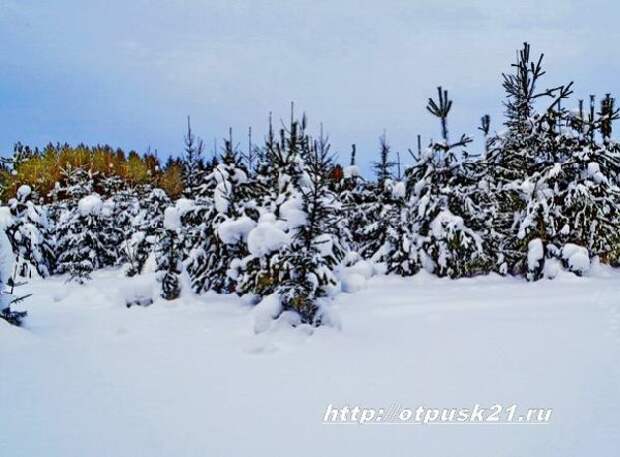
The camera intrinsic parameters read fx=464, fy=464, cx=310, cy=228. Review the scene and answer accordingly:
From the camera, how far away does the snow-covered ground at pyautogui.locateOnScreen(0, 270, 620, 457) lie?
3.53 metres

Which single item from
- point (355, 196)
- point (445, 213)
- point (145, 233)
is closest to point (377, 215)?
point (355, 196)

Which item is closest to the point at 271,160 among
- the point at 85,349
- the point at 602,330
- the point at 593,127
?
the point at 85,349

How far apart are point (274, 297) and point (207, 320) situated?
1438mm

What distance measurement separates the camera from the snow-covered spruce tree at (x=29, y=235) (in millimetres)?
16109

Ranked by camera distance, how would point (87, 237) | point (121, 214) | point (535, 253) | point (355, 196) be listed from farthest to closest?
point (121, 214), point (87, 237), point (355, 196), point (535, 253)

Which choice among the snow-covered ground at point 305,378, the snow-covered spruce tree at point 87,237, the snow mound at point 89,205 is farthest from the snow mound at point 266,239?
the snow mound at point 89,205

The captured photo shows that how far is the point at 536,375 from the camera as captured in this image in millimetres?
4715

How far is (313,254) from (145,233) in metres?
9.71

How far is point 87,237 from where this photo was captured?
1811 centimetres

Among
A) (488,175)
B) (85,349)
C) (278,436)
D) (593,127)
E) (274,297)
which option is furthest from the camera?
(488,175)

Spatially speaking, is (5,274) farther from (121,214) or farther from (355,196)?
(121,214)

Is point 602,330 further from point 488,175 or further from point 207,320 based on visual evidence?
point 488,175

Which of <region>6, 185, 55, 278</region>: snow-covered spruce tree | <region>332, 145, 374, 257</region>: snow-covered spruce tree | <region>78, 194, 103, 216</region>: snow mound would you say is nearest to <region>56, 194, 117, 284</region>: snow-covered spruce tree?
<region>78, 194, 103, 216</region>: snow mound

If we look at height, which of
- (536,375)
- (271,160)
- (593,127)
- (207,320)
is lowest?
(207,320)
